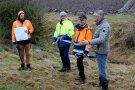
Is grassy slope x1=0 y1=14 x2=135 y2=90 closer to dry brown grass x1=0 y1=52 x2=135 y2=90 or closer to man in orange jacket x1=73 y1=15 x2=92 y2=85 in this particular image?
dry brown grass x1=0 y1=52 x2=135 y2=90

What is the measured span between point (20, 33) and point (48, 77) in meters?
1.41

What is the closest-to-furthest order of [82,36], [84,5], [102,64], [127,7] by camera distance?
[102,64] < [82,36] < [127,7] < [84,5]

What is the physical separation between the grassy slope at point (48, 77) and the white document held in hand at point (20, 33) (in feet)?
3.06

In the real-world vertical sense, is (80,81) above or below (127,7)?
below

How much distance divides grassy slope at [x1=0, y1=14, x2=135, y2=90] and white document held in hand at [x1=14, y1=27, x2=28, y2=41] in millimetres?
933

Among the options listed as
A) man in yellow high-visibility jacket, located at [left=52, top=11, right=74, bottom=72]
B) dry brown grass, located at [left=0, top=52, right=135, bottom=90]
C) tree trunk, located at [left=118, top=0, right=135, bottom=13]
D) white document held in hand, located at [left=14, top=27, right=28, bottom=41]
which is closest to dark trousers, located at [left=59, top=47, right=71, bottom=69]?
man in yellow high-visibility jacket, located at [left=52, top=11, right=74, bottom=72]

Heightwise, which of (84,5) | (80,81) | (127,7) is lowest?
(80,81)

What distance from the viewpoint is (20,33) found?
1009cm

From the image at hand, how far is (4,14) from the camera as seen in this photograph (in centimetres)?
1662

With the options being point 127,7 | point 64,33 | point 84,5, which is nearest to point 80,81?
point 64,33

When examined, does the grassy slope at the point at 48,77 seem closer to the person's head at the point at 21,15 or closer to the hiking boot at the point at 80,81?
the hiking boot at the point at 80,81

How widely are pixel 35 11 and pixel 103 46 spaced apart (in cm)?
921

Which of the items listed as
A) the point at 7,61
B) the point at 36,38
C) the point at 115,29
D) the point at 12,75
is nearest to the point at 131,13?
the point at 115,29

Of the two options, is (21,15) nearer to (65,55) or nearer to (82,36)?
(65,55)
